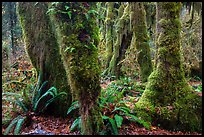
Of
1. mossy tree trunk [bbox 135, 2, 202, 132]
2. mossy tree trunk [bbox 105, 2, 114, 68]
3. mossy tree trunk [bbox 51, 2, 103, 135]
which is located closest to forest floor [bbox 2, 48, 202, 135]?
mossy tree trunk [bbox 135, 2, 202, 132]

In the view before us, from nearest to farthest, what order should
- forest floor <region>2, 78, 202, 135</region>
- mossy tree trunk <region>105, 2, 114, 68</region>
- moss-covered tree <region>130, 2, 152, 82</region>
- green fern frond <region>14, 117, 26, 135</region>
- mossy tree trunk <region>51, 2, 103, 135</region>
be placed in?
mossy tree trunk <region>51, 2, 103, 135</region> < forest floor <region>2, 78, 202, 135</region> < green fern frond <region>14, 117, 26, 135</region> < moss-covered tree <region>130, 2, 152, 82</region> < mossy tree trunk <region>105, 2, 114, 68</region>

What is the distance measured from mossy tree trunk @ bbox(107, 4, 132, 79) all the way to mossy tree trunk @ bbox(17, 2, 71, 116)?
7271 millimetres

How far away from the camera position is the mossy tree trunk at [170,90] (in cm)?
566

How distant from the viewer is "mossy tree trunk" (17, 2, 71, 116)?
621 centimetres

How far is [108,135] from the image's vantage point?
463cm

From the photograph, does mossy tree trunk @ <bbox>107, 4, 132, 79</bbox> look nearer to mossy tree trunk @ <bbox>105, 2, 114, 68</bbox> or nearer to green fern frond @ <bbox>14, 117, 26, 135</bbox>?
mossy tree trunk @ <bbox>105, 2, 114, 68</bbox>

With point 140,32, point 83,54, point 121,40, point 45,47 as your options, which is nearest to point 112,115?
point 83,54

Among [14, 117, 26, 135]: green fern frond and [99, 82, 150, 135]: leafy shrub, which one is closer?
[99, 82, 150, 135]: leafy shrub

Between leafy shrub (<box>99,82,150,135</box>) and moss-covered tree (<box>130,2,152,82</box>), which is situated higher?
moss-covered tree (<box>130,2,152,82</box>)

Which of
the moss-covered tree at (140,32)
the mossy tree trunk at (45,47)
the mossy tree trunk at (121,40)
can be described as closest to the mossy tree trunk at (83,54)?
the mossy tree trunk at (45,47)

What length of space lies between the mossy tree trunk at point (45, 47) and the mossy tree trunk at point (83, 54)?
2038 mm

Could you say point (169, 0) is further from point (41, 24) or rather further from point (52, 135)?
point (52, 135)

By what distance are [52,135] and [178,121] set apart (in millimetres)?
3466

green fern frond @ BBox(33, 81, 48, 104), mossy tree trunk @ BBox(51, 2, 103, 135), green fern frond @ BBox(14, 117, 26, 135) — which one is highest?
mossy tree trunk @ BBox(51, 2, 103, 135)
